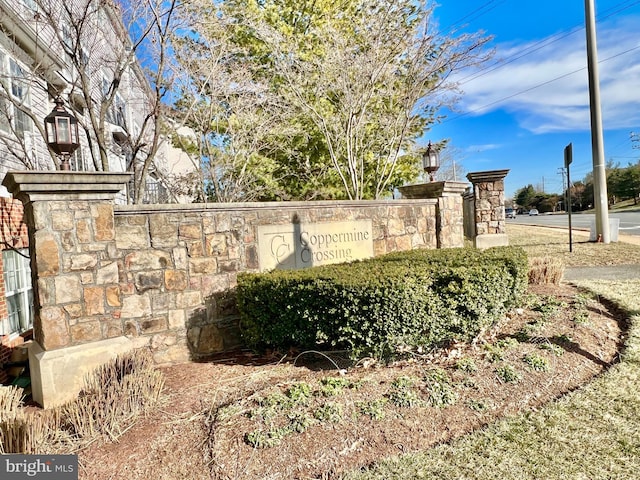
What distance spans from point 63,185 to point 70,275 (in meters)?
0.82

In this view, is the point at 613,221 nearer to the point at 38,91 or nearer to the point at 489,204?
the point at 489,204

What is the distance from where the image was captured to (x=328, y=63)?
816cm

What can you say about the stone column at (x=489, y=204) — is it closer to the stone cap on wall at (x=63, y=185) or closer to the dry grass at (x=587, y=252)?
the dry grass at (x=587, y=252)

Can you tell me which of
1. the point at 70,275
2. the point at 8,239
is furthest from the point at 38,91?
the point at 70,275

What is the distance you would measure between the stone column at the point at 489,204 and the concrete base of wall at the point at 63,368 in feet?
24.7

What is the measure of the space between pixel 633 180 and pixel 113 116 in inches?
2434

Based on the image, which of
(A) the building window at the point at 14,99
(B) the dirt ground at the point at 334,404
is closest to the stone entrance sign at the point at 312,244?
(B) the dirt ground at the point at 334,404

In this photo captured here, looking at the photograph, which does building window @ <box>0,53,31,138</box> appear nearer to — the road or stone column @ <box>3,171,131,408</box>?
stone column @ <box>3,171,131,408</box>

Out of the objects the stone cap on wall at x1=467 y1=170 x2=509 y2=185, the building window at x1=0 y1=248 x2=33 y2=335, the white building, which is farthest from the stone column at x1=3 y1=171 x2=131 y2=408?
the stone cap on wall at x1=467 y1=170 x2=509 y2=185

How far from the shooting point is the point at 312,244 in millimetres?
5199

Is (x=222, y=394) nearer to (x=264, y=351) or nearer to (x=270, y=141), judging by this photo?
(x=264, y=351)

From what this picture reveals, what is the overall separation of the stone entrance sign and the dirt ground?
129cm

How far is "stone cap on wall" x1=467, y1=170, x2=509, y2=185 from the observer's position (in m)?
8.52

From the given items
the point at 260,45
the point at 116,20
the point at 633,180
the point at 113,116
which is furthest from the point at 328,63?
the point at 633,180
